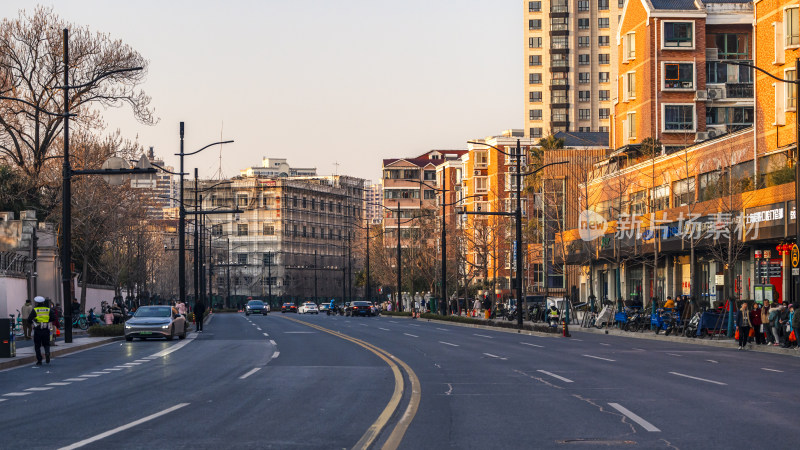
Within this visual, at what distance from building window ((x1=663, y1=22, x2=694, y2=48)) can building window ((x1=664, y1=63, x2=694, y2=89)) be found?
1.29m

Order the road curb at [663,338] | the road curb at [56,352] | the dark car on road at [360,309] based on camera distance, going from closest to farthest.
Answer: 1. the road curb at [56,352]
2. the road curb at [663,338]
3. the dark car on road at [360,309]

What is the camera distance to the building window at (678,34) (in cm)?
6894

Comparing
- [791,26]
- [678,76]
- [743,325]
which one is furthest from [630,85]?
[743,325]

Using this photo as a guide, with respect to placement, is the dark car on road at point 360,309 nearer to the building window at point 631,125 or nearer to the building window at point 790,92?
the building window at point 631,125

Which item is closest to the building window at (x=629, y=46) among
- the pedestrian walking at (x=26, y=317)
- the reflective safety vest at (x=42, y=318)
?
the pedestrian walking at (x=26, y=317)

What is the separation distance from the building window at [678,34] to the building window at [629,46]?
2940 mm

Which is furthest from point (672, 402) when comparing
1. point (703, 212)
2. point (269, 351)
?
point (703, 212)

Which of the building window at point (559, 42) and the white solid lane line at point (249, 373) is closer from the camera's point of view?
the white solid lane line at point (249, 373)

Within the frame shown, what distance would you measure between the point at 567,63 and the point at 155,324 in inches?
4001

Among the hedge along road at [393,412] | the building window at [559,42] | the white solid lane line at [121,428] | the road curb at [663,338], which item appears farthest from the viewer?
the building window at [559,42]

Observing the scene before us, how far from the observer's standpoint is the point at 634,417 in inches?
565

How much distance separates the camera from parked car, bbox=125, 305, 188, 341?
4119 cm

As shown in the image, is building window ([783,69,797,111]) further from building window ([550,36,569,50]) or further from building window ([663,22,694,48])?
building window ([550,36,569,50])

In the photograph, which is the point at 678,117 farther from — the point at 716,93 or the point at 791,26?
the point at 791,26
